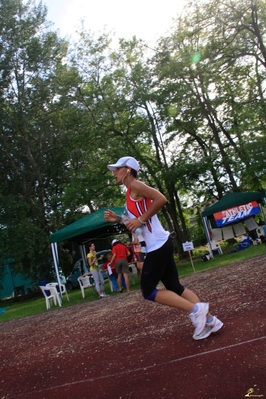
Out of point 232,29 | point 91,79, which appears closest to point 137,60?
point 91,79

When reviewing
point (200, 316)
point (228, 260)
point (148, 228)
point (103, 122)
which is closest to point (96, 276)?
point (228, 260)

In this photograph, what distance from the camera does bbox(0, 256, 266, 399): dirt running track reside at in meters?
3.35

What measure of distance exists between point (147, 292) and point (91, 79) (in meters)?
26.5

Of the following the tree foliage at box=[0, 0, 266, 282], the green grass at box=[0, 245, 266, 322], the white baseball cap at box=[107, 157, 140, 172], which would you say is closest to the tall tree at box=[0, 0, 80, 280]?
the tree foliage at box=[0, 0, 266, 282]

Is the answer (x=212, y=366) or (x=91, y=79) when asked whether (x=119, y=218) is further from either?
(x=91, y=79)

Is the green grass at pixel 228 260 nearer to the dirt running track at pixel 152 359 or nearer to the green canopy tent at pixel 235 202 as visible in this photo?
the green canopy tent at pixel 235 202

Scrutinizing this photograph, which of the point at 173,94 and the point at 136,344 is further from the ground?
the point at 173,94

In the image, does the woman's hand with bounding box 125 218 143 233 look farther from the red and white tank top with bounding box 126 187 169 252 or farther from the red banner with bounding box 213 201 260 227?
the red banner with bounding box 213 201 260 227

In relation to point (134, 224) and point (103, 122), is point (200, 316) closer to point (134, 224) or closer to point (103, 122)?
point (134, 224)

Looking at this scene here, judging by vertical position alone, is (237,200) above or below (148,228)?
above

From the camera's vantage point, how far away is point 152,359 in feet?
14.3

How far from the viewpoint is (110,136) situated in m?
28.1

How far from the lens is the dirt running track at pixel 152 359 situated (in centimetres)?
335

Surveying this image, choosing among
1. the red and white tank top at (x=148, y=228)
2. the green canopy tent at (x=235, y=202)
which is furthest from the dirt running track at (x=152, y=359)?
the green canopy tent at (x=235, y=202)
